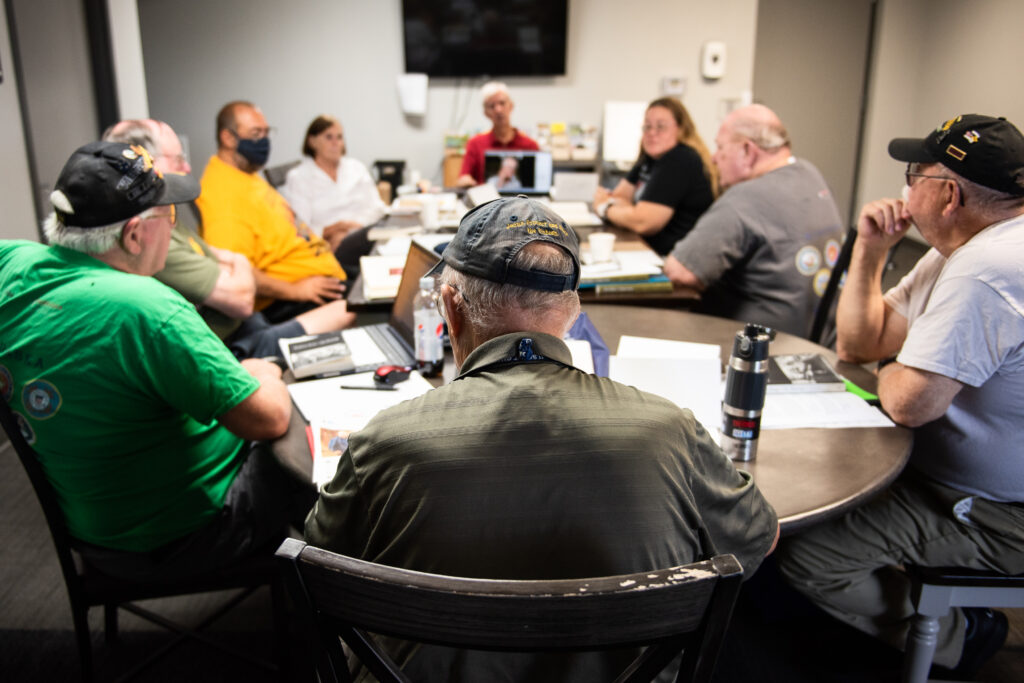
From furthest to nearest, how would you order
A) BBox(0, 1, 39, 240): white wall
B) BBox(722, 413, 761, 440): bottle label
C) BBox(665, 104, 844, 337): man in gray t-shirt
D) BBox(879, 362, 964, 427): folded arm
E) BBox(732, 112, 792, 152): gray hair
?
BBox(0, 1, 39, 240): white wall, BBox(732, 112, 792, 152): gray hair, BBox(665, 104, 844, 337): man in gray t-shirt, BBox(879, 362, 964, 427): folded arm, BBox(722, 413, 761, 440): bottle label

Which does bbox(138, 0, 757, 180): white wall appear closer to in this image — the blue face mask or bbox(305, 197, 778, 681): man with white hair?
the blue face mask

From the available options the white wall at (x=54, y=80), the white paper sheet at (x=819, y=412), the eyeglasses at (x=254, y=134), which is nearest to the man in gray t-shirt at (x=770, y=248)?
the white paper sheet at (x=819, y=412)

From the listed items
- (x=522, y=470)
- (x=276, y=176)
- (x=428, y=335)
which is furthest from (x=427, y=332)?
(x=276, y=176)

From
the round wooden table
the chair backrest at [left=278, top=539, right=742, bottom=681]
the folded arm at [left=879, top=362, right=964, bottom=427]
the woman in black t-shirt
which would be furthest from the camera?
the woman in black t-shirt

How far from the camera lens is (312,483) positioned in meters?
1.35

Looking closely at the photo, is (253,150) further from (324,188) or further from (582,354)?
(582,354)

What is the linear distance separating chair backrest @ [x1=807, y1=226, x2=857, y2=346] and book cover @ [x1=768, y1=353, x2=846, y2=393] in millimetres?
845

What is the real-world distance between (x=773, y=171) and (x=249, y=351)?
75.3 inches

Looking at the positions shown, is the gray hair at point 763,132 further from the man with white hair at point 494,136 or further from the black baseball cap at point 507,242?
the man with white hair at point 494,136

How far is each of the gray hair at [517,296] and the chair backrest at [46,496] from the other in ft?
3.10

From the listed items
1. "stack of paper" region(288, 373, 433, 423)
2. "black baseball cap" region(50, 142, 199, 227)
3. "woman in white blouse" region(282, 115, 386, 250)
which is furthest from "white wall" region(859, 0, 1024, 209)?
"black baseball cap" region(50, 142, 199, 227)

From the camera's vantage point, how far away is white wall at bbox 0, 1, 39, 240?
2.87m

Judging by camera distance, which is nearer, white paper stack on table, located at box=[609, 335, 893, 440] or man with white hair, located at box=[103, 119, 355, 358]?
white paper stack on table, located at box=[609, 335, 893, 440]

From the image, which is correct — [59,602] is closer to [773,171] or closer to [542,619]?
[542,619]
